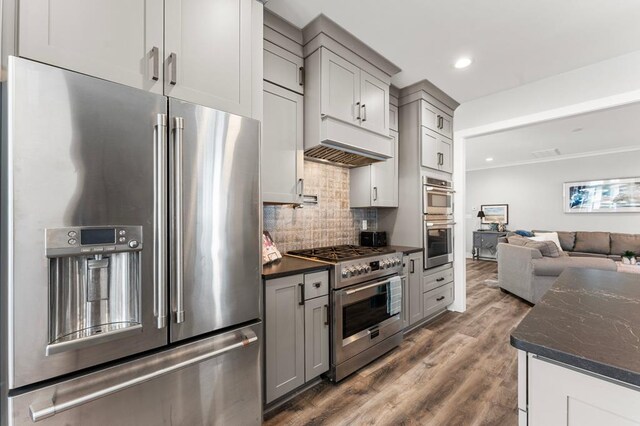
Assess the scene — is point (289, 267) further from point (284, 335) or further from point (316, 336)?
point (316, 336)

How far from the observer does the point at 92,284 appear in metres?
1.06

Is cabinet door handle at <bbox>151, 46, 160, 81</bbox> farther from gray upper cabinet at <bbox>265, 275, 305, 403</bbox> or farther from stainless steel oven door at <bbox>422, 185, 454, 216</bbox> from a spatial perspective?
stainless steel oven door at <bbox>422, 185, 454, 216</bbox>

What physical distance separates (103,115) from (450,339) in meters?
3.26

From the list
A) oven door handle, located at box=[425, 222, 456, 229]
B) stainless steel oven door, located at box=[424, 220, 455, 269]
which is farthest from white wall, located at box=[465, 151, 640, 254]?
stainless steel oven door, located at box=[424, 220, 455, 269]

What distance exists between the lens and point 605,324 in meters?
0.94

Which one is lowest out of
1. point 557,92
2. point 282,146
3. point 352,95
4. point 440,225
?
point 440,225

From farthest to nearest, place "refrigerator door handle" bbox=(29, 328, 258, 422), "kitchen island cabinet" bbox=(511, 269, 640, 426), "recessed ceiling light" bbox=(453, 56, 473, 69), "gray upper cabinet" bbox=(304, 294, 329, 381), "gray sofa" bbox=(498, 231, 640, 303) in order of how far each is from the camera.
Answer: "gray sofa" bbox=(498, 231, 640, 303) < "recessed ceiling light" bbox=(453, 56, 473, 69) < "gray upper cabinet" bbox=(304, 294, 329, 381) < "refrigerator door handle" bbox=(29, 328, 258, 422) < "kitchen island cabinet" bbox=(511, 269, 640, 426)

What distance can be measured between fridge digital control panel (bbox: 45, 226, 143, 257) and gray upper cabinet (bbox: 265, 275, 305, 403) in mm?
805

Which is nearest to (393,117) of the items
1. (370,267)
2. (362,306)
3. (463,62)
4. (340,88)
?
(463,62)

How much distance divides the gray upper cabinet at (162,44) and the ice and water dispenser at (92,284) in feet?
2.15

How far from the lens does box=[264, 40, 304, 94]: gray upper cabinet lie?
80.4 inches

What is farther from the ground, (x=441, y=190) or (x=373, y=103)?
(x=373, y=103)

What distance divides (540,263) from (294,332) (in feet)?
12.7

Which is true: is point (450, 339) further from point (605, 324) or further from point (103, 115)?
point (103, 115)
